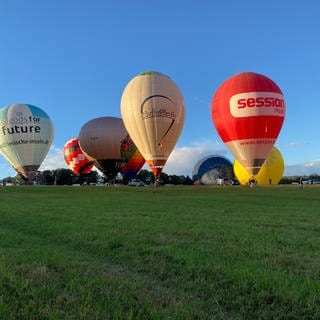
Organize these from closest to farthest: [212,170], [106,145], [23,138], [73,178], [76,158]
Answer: [23,138], [106,145], [76,158], [212,170], [73,178]

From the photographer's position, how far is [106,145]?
200ft

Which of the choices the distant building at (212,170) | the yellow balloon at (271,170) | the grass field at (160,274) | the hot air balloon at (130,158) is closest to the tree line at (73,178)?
the distant building at (212,170)

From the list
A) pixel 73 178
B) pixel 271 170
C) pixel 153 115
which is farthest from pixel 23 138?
pixel 73 178

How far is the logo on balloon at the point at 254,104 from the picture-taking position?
39.4 m

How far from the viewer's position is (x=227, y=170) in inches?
3356

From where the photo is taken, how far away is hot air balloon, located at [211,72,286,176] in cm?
3953

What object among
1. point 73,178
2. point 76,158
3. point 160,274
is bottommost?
point 160,274

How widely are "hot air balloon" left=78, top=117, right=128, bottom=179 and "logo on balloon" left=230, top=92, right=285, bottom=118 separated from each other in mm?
24019

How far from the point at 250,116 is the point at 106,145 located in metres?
26.1

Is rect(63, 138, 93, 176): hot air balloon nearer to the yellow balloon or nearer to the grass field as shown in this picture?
the yellow balloon

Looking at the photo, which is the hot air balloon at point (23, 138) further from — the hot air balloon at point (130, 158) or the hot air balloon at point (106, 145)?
the hot air balloon at point (130, 158)

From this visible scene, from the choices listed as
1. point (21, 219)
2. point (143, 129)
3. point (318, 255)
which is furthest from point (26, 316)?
point (143, 129)

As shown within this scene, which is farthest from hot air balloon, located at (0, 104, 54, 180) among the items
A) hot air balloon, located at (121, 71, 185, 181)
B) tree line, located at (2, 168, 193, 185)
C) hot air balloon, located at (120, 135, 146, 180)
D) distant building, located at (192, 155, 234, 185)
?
distant building, located at (192, 155, 234, 185)

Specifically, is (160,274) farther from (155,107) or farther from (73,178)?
(73,178)
